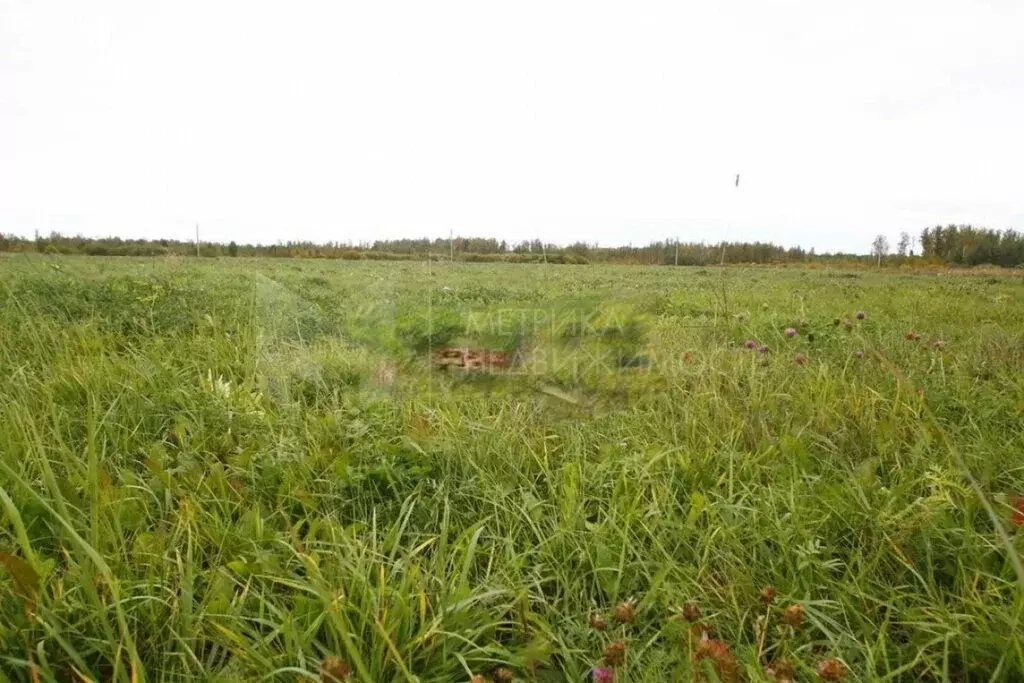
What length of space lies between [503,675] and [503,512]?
24.5 inches

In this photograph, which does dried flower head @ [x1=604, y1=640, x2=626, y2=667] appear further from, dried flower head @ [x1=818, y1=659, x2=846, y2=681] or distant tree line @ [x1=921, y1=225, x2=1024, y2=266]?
distant tree line @ [x1=921, y1=225, x2=1024, y2=266]

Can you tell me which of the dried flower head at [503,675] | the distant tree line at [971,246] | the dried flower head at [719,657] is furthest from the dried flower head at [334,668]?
the distant tree line at [971,246]

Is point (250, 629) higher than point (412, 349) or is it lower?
lower

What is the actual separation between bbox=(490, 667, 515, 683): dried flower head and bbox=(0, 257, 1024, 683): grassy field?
0.04 feet

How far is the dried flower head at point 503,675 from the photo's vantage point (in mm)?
1097

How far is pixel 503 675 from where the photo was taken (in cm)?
110

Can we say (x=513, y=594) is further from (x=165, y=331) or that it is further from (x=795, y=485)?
(x=165, y=331)

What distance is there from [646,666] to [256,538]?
0.96 meters

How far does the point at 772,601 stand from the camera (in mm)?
1276

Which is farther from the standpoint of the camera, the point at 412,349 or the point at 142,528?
the point at 412,349

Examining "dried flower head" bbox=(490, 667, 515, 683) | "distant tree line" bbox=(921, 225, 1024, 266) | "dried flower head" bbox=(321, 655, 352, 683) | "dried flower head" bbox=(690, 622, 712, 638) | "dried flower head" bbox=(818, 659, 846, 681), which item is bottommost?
"dried flower head" bbox=(490, 667, 515, 683)

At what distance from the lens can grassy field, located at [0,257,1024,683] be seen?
1132 millimetres

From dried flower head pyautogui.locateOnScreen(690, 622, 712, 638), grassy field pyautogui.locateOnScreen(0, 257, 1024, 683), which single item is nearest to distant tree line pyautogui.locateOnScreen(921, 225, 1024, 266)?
grassy field pyautogui.locateOnScreen(0, 257, 1024, 683)

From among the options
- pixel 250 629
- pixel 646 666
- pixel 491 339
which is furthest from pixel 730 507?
pixel 491 339
